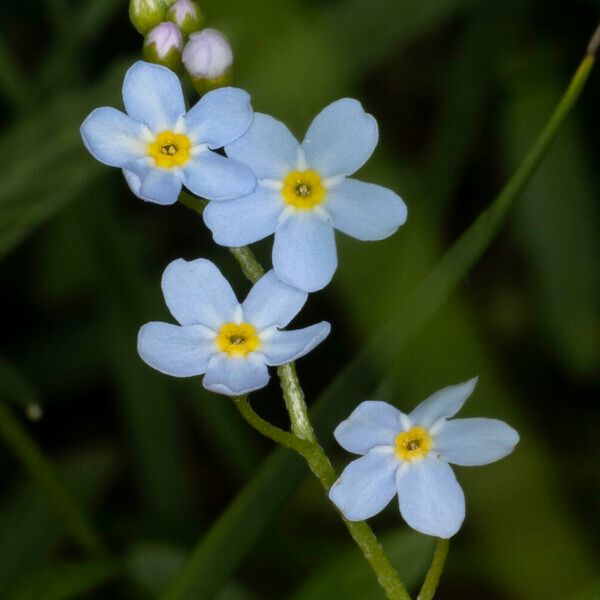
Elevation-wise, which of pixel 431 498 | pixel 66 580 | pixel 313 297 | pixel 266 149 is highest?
pixel 313 297

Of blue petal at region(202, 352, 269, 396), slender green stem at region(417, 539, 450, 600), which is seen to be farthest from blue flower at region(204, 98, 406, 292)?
slender green stem at region(417, 539, 450, 600)

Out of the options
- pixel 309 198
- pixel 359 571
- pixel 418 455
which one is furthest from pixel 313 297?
pixel 418 455

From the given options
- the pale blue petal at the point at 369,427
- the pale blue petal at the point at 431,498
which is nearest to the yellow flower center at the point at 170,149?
the pale blue petal at the point at 369,427

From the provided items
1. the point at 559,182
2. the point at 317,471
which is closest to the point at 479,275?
the point at 559,182

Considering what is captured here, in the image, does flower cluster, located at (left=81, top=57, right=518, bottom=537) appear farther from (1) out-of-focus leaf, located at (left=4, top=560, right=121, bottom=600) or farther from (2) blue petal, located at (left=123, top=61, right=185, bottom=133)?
(1) out-of-focus leaf, located at (left=4, top=560, right=121, bottom=600)

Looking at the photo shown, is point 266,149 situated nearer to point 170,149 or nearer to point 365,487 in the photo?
point 170,149

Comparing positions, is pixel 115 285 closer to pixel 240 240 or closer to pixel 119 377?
pixel 119 377
